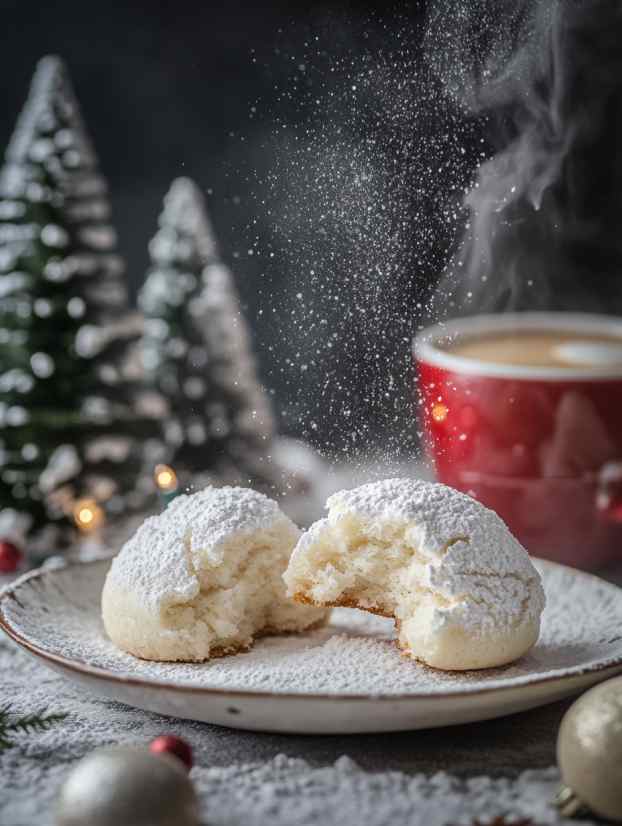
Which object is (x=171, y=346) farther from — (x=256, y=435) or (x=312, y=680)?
(x=312, y=680)

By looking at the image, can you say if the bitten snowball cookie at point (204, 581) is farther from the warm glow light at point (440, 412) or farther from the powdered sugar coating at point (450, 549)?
the warm glow light at point (440, 412)

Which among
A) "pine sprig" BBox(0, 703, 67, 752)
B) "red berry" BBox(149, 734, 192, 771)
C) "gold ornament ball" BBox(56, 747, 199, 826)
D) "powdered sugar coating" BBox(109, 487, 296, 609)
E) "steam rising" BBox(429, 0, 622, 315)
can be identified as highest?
"steam rising" BBox(429, 0, 622, 315)

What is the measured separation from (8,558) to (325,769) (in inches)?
40.2

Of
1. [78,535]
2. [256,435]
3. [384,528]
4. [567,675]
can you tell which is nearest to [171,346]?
[256,435]

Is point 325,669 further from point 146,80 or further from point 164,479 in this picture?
point 146,80

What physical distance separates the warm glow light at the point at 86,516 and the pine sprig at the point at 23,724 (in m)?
0.87

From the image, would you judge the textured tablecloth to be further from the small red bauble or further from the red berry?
the small red bauble

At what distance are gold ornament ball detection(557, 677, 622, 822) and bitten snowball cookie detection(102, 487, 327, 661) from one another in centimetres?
44

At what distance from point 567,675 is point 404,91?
0.78 m

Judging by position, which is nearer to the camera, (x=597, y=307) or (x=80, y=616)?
(x=80, y=616)

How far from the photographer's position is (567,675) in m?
1.17

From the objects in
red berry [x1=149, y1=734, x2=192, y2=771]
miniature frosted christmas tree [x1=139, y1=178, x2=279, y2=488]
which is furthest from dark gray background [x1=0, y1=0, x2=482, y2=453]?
red berry [x1=149, y1=734, x2=192, y2=771]

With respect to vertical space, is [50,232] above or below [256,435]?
above

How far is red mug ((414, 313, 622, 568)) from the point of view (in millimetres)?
1792
